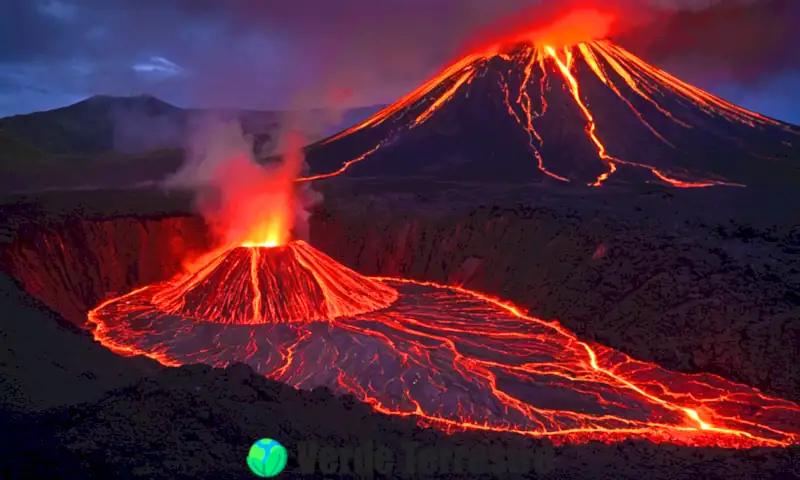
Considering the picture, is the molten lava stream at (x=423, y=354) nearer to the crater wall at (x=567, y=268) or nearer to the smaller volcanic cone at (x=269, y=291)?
the smaller volcanic cone at (x=269, y=291)

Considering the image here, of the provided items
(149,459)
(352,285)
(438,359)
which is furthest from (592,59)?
(149,459)

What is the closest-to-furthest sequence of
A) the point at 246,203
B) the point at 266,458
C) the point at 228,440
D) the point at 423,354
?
the point at 266,458 < the point at 228,440 < the point at 423,354 < the point at 246,203

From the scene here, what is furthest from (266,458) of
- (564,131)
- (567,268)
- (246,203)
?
(564,131)

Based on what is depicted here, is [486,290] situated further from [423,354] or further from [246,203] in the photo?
[246,203]

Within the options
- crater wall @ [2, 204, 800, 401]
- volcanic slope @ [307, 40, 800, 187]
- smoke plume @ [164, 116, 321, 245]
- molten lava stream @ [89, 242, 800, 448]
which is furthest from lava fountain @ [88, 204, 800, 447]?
volcanic slope @ [307, 40, 800, 187]

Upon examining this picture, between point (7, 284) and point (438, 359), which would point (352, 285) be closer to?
point (438, 359)

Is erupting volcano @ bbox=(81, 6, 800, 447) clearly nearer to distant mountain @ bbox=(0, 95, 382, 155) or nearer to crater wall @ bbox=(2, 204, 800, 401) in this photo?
crater wall @ bbox=(2, 204, 800, 401)
